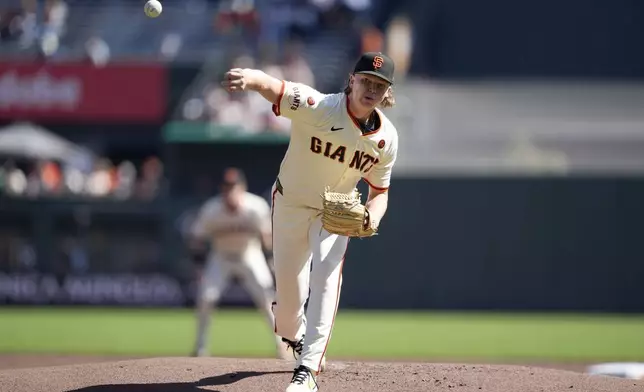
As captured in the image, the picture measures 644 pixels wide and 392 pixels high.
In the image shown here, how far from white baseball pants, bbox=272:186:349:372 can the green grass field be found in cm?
518

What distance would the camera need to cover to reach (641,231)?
56.7 ft

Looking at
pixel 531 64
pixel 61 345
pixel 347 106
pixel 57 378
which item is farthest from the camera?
pixel 531 64

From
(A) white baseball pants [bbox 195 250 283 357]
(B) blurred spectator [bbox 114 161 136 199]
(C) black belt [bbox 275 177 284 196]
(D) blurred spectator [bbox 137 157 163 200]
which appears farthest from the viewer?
(B) blurred spectator [bbox 114 161 136 199]

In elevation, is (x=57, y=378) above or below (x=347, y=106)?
below

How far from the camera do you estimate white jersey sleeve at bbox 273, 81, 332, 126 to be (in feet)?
20.4

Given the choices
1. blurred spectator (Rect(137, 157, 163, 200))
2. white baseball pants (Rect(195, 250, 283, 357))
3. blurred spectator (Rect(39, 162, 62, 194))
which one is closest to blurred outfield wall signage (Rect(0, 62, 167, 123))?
blurred spectator (Rect(137, 157, 163, 200))

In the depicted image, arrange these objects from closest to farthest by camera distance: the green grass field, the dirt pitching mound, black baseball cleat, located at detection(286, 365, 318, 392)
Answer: black baseball cleat, located at detection(286, 365, 318, 392) < the dirt pitching mound < the green grass field

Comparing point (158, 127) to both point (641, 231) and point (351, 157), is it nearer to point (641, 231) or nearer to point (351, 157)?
point (641, 231)

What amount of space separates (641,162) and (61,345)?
34.2 feet

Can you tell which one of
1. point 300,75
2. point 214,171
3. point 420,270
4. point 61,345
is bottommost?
point 61,345

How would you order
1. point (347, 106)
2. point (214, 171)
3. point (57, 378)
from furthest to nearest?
point (214, 171) → point (57, 378) → point (347, 106)

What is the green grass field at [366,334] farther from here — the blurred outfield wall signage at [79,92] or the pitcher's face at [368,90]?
the pitcher's face at [368,90]

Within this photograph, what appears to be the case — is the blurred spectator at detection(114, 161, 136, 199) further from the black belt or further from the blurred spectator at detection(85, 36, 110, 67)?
the black belt

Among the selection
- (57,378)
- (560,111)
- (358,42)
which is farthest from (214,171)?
(57,378)
